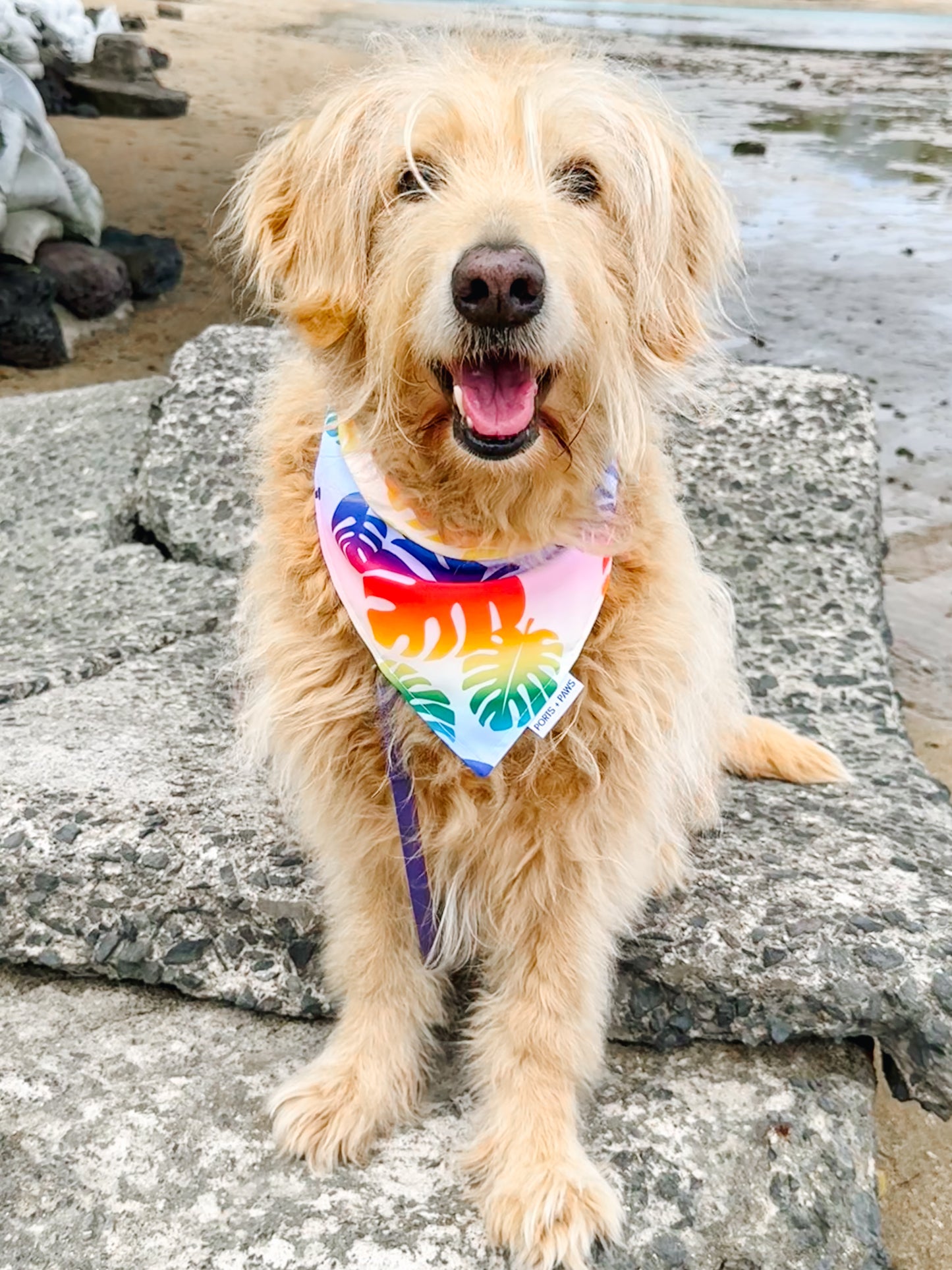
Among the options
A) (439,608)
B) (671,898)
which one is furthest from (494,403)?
(671,898)

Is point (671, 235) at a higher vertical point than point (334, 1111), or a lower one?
higher

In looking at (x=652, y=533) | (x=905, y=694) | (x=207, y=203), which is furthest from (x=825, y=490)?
(x=207, y=203)

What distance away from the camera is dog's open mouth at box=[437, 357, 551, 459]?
179 cm

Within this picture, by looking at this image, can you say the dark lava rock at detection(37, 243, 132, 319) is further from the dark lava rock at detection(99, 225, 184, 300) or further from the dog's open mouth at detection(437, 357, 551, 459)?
the dog's open mouth at detection(437, 357, 551, 459)

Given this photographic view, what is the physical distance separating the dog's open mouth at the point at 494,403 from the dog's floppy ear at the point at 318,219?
0.98 ft

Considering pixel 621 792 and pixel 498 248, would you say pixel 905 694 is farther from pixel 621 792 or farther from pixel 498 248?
pixel 498 248

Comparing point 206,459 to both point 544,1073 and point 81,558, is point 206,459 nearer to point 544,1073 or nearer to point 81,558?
point 81,558

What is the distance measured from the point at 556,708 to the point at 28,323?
8.50 meters

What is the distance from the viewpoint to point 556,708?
6.60 feet

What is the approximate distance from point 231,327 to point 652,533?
3.39 m

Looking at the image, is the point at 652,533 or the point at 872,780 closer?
the point at 652,533

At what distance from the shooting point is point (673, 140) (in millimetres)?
2041

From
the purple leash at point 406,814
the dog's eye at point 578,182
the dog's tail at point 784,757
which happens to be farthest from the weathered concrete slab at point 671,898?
the dog's eye at point 578,182

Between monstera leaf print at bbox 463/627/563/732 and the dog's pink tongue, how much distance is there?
1.38ft
